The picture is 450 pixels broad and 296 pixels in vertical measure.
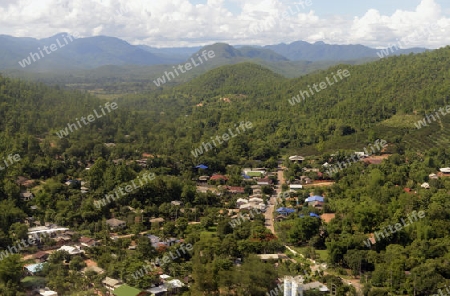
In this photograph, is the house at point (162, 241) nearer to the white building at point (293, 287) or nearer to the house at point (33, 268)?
the house at point (33, 268)

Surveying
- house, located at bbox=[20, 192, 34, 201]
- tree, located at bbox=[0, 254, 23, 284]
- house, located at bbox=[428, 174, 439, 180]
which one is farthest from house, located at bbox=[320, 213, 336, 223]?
house, located at bbox=[20, 192, 34, 201]

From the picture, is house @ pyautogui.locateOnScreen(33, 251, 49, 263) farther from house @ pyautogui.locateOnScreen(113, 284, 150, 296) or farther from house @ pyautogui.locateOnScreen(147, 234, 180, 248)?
house @ pyautogui.locateOnScreen(113, 284, 150, 296)

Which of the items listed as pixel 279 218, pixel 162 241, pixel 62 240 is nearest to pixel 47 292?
pixel 62 240

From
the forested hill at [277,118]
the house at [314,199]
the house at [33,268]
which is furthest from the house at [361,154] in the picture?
the house at [33,268]

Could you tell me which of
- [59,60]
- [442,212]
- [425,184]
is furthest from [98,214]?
[59,60]

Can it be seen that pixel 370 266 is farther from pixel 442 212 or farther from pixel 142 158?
pixel 142 158

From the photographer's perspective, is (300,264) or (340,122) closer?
(300,264)
